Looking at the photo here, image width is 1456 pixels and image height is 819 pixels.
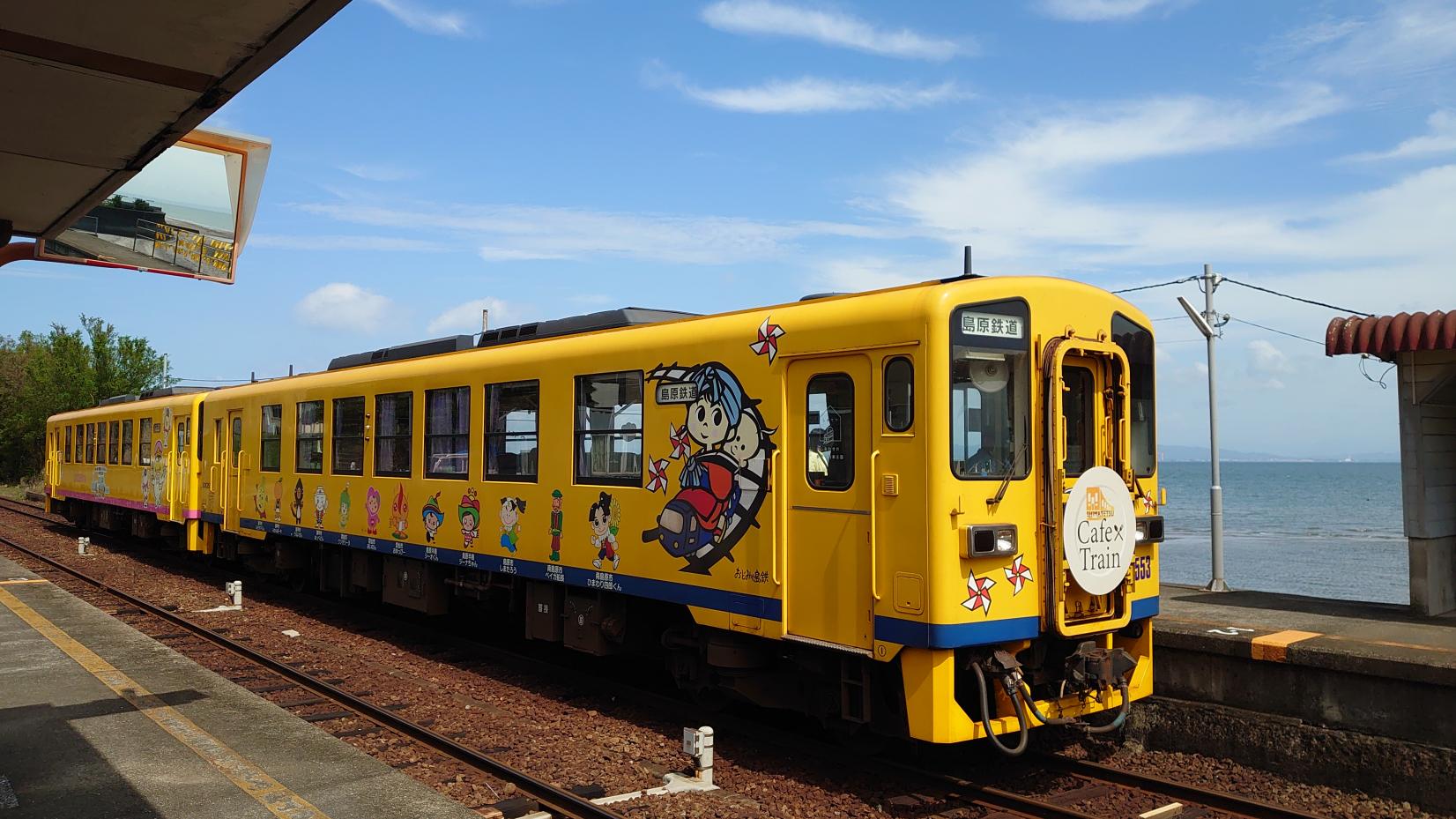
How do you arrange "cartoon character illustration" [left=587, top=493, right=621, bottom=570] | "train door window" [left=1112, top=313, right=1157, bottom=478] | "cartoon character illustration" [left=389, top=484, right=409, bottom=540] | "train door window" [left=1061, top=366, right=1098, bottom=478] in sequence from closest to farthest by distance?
"train door window" [left=1061, top=366, right=1098, bottom=478], "train door window" [left=1112, top=313, right=1157, bottom=478], "cartoon character illustration" [left=587, top=493, right=621, bottom=570], "cartoon character illustration" [left=389, top=484, right=409, bottom=540]

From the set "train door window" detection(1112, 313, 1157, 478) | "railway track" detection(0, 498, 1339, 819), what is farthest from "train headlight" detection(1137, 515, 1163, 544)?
"railway track" detection(0, 498, 1339, 819)

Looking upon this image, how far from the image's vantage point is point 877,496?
20.7ft

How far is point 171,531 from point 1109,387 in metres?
17.9

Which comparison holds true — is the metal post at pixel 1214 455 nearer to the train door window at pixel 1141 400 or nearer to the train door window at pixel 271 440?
the train door window at pixel 1141 400

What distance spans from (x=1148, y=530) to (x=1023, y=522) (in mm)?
1357

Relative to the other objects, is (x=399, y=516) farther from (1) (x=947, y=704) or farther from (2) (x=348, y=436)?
(1) (x=947, y=704)

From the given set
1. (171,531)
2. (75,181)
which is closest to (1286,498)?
(171,531)

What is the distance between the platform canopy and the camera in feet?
12.8

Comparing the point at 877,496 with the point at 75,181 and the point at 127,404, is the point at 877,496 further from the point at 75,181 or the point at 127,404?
the point at 127,404

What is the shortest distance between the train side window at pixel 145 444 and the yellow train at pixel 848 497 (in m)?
11.6

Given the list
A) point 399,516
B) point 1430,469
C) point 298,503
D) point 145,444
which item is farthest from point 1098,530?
point 145,444

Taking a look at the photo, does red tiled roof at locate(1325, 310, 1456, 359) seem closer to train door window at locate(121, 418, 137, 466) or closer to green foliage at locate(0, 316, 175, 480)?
train door window at locate(121, 418, 137, 466)

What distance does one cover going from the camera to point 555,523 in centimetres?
902

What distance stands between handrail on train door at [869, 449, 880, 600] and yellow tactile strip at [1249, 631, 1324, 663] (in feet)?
9.52
